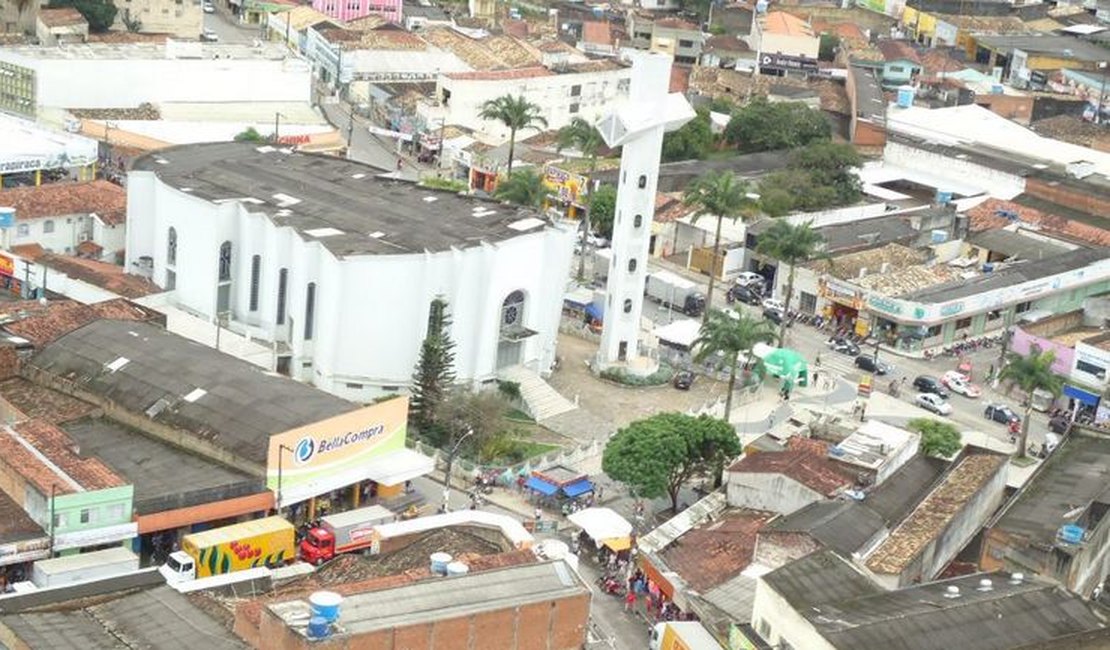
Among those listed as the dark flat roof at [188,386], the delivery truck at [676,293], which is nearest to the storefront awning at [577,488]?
the dark flat roof at [188,386]

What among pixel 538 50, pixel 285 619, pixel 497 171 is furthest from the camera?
pixel 538 50

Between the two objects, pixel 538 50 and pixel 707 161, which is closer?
pixel 707 161

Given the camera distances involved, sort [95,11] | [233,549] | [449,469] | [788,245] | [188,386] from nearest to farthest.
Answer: [233,549], [188,386], [449,469], [788,245], [95,11]

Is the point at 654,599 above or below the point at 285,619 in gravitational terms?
below

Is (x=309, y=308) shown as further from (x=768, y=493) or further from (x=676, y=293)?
(x=676, y=293)

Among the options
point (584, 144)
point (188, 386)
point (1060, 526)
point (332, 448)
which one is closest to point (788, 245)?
point (584, 144)

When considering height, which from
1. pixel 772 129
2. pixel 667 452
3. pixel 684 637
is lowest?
pixel 684 637

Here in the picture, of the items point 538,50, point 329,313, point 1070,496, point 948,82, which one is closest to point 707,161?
point 538,50

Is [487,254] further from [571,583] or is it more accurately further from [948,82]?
[948,82]
